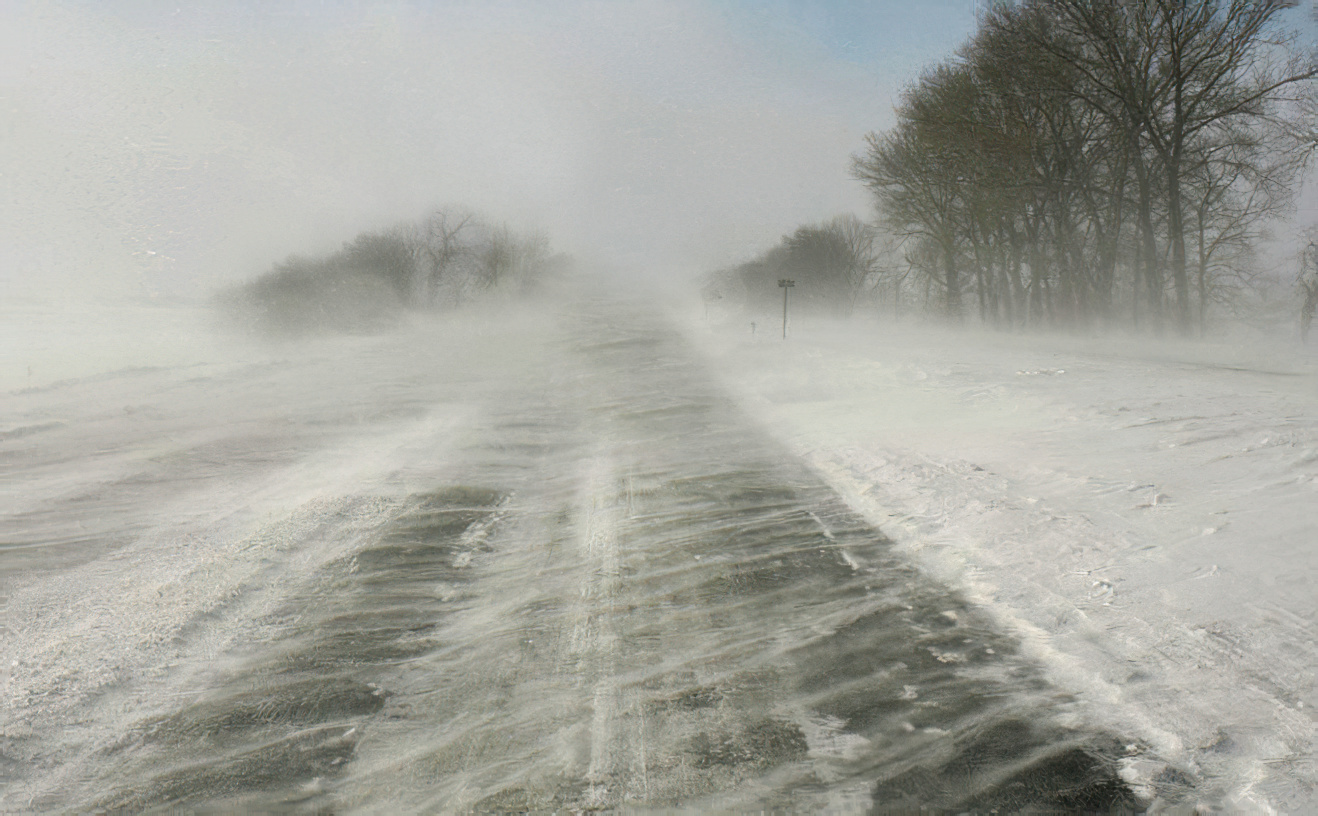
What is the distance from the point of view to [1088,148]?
27.0m

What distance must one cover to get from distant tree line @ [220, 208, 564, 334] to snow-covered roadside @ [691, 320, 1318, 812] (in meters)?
22.5

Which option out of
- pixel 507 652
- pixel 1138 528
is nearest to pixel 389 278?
pixel 507 652

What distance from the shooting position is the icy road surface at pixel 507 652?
274 centimetres

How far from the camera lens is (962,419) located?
31.8ft

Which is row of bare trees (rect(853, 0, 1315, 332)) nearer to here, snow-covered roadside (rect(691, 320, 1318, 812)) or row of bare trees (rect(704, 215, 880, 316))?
snow-covered roadside (rect(691, 320, 1318, 812))

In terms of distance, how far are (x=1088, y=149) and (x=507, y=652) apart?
29.7 meters

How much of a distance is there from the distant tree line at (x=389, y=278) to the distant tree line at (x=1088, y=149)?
2198 cm

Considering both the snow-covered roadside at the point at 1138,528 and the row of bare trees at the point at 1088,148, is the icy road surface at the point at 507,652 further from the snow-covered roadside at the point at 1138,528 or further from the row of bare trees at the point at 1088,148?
the row of bare trees at the point at 1088,148

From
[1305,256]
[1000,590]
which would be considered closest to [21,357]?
[1000,590]

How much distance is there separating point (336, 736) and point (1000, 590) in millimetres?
3560

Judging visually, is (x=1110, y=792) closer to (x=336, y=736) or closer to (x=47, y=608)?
(x=336, y=736)

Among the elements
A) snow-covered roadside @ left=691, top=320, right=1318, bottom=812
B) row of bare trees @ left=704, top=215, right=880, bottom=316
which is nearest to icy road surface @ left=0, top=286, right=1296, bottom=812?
snow-covered roadside @ left=691, top=320, right=1318, bottom=812

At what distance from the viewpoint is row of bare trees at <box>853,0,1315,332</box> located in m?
21.6

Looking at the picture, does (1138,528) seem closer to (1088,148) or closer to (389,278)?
(1088,148)
